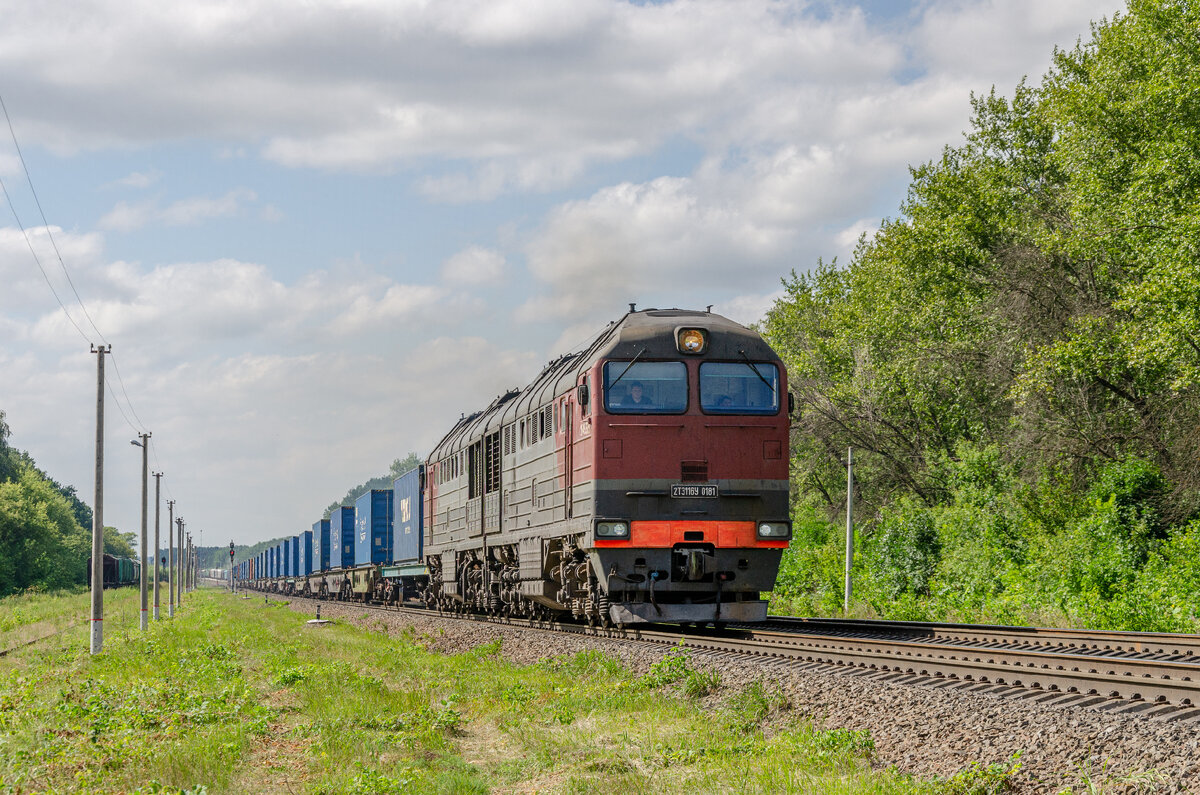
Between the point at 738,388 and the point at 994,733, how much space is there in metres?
8.81

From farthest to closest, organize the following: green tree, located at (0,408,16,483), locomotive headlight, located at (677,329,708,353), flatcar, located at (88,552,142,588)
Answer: green tree, located at (0,408,16,483), flatcar, located at (88,552,142,588), locomotive headlight, located at (677,329,708,353)

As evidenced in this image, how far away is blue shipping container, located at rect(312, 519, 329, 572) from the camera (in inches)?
2307

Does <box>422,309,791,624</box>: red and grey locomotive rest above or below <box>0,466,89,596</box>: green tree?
above

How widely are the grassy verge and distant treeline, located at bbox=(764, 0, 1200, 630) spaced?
35.9 ft

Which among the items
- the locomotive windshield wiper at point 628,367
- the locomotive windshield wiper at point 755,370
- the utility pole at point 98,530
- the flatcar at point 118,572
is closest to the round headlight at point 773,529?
the locomotive windshield wiper at point 755,370

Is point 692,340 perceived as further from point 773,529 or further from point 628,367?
point 773,529

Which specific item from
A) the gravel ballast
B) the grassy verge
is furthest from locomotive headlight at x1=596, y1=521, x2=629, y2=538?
the gravel ballast

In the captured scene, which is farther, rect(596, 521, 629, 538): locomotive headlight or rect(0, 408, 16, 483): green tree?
rect(0, 408, 16, 483): green tree

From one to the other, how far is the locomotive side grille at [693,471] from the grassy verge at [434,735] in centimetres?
285

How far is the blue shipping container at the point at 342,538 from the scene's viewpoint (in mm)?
52688

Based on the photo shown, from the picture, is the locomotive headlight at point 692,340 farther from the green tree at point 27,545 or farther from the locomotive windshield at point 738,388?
the green tree at point 27,545

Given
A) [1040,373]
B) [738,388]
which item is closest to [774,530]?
[738,388]

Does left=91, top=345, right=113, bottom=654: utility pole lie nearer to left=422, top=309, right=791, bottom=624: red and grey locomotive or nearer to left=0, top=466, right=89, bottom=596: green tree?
left=422, top=309, right=791, bottom=624: red and grey locomotive

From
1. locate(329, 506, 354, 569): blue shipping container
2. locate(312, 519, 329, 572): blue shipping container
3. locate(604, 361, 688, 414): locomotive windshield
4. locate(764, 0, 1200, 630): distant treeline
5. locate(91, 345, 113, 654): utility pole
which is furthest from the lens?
locate(312, 519, 329, 572): blue shipping container
